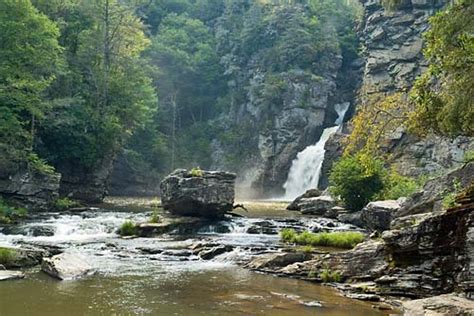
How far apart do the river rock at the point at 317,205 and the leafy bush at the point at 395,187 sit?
4.32 meters

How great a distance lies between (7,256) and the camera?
1605 cm

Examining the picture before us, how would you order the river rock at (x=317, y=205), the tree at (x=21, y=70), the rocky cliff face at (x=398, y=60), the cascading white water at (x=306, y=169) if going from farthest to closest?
the cascading white water at (x=306, y=169)
the rocky cliff face at (x=398, y=60)
the river rock at (x=317, y=205)
the tree at (x=21, y=70)

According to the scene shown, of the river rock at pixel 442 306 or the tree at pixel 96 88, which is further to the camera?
Result: the tree at pixel 96 88

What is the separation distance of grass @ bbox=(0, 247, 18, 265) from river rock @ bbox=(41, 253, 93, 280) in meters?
1.01

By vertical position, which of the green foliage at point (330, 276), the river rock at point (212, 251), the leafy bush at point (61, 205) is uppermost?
the green foliage at point (330, 276)

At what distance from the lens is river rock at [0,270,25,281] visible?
1394 centimetres

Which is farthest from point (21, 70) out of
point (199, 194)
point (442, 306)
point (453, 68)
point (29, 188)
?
point (442, 306)

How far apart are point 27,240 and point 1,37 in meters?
18.0

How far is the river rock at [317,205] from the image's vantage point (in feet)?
116

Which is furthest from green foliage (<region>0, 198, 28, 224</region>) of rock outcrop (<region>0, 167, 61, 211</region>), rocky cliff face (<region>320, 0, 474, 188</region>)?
rocky cliff face (<region>320, 0, 474, 188</region>)

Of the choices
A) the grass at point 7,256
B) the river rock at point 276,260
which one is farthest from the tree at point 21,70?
the river rock at point 276,260

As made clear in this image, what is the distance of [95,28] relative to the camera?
156ft

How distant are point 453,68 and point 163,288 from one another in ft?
31.6

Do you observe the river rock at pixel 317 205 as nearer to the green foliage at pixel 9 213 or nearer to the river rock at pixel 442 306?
the green foliage at pixel 9 213
